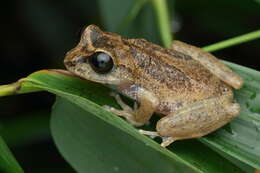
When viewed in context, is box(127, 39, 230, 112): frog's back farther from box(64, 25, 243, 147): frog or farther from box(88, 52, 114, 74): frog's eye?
box(88, 52, 114, 74): frog's eye

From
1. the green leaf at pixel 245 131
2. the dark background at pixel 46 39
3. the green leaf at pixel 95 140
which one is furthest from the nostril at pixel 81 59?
the dark background at pixel 46 39

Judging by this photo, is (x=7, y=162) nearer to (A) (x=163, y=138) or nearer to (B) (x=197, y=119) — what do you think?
(A) (x=163, y=138)

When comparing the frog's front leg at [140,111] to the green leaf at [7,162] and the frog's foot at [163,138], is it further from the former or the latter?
the green leaf at [7,162]

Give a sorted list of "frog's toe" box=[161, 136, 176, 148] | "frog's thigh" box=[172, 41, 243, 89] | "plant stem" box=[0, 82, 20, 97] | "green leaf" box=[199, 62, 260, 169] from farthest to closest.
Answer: "frog's thigh" box=[172, 41, 243, 89] → "frog's toe" box=[161, 136, 176, 148] → "green leaf" box=[199, 62, 260, 169] → "plant stem" box=[0, 82, 20, 97]

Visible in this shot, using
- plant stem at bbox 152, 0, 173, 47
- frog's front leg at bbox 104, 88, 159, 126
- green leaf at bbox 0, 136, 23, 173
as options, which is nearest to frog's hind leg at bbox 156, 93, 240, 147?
frog's front leg at bbox 104, 88, 159, 126

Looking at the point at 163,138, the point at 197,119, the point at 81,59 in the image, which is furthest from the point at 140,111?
the point at 81,59

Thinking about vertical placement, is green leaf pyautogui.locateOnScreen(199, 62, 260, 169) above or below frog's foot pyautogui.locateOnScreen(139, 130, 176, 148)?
above

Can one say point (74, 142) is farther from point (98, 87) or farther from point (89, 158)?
point (98, 87)
